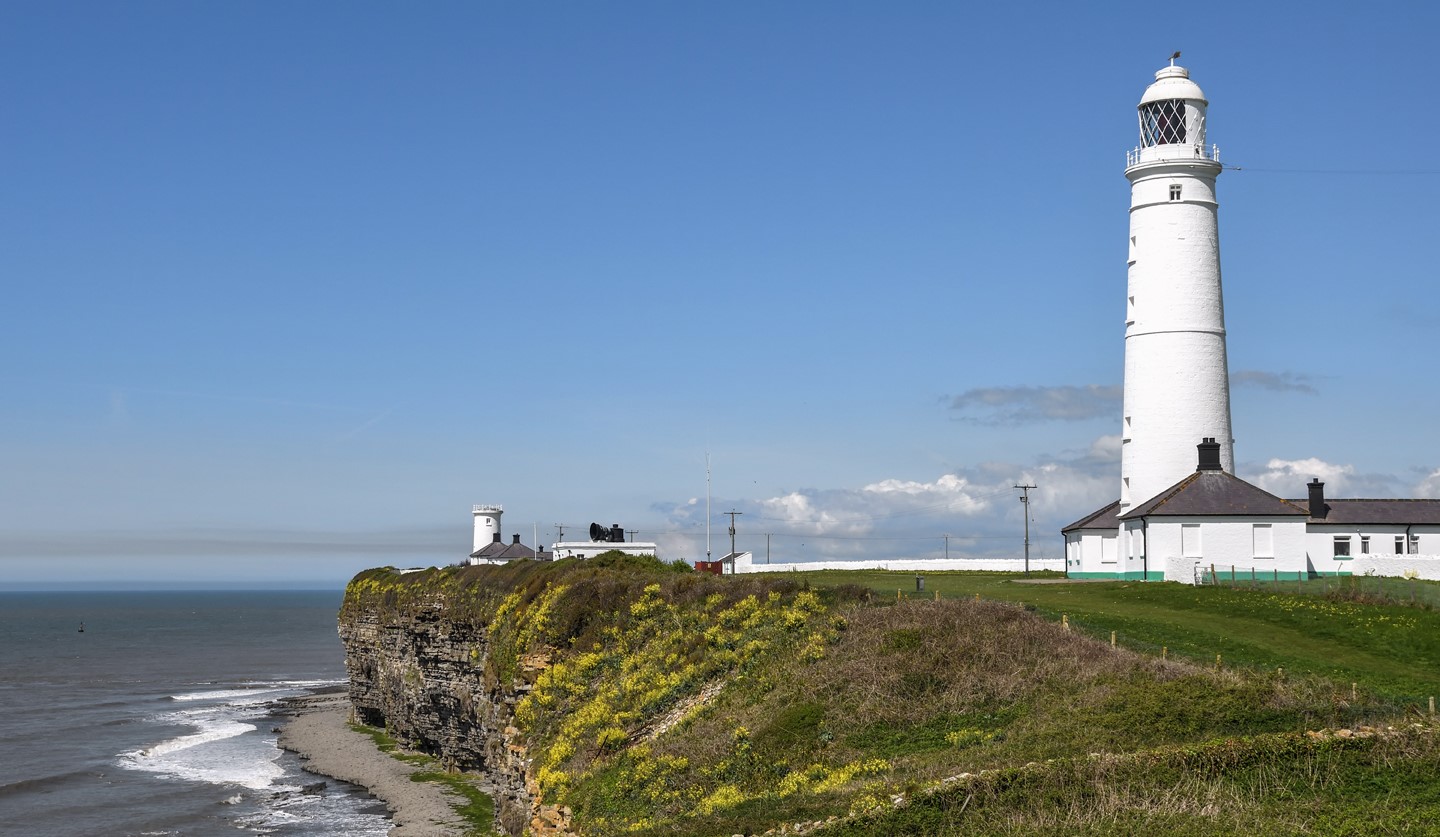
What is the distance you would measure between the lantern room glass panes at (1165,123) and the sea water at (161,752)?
39454 millimetres

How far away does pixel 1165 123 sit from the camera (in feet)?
168

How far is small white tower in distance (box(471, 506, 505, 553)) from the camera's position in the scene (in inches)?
3834

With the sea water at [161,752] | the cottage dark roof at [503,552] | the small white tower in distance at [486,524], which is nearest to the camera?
the sea water at [161,752]

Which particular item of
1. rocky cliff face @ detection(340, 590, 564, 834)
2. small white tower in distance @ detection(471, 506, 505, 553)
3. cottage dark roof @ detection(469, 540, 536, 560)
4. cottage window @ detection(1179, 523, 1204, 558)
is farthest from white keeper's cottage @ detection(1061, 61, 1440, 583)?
small white tower in distance @ detection(471, 506, 505, 553)

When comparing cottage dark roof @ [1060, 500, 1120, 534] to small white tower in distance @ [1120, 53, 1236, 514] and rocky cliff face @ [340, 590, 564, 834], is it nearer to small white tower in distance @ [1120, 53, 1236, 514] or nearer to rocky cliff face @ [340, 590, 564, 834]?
small white tower in distance @ [1120, 53, 1236, 514]

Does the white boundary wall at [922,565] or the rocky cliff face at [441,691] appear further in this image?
the white boundary wall at [922,565]

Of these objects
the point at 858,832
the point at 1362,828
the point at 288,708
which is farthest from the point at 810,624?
the point at 288,708

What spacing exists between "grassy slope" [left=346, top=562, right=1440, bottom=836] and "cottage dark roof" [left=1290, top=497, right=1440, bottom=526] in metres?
15.0

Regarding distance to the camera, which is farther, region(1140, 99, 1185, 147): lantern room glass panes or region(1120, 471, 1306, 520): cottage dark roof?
region(1140, 99, 1185, 147): lantern room glass panes

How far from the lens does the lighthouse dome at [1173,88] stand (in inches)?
2000

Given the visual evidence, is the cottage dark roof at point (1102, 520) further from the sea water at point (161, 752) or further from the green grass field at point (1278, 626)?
the sea water at point (161, 752)

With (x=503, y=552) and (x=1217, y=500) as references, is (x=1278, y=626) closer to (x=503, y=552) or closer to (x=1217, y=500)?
(x=1217, y=500)

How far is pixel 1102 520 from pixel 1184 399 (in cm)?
849

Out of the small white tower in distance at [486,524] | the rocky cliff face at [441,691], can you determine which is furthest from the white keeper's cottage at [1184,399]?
the small white tower in distance at [486,524]
